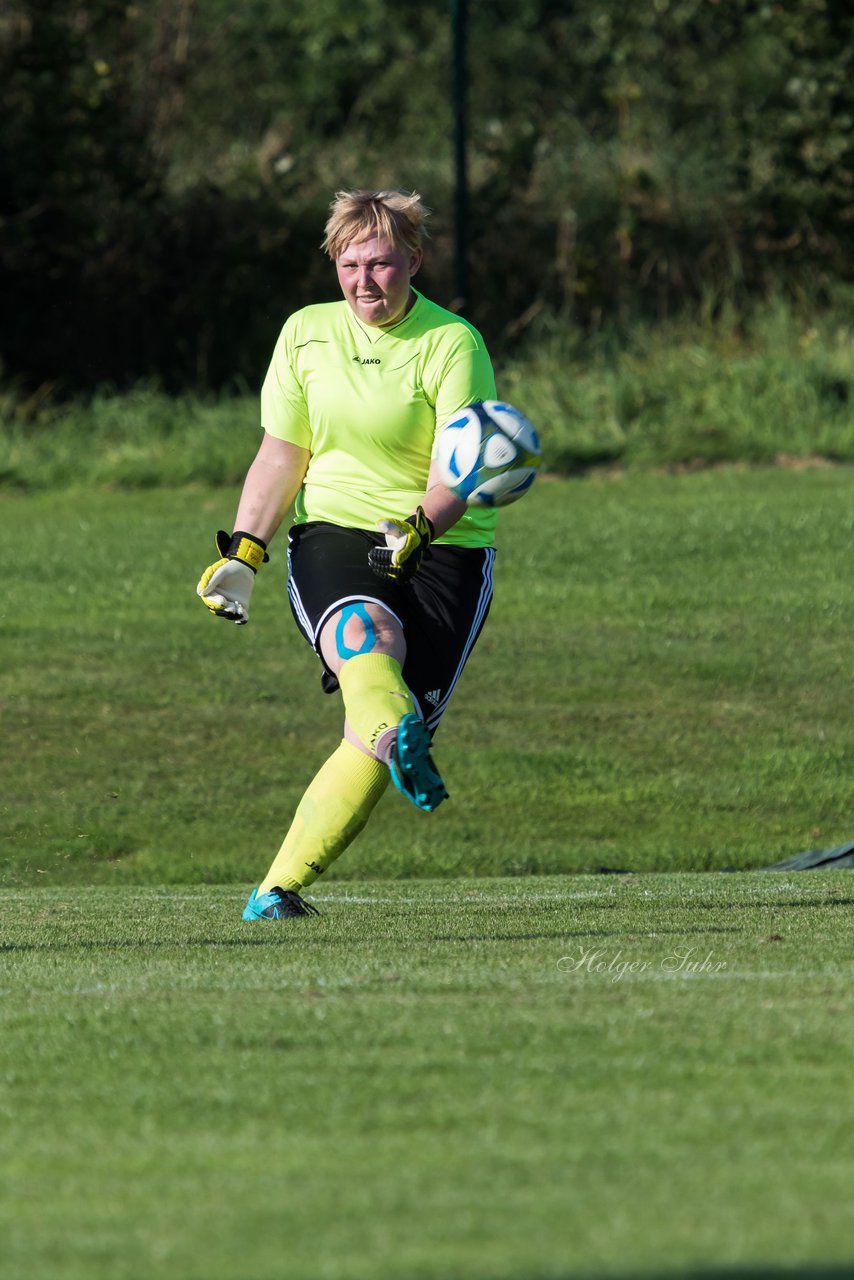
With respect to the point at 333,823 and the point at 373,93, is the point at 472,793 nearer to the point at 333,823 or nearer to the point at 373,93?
the point at 333,823

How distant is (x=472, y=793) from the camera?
43.5ft

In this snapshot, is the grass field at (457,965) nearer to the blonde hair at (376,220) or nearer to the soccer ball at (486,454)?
the soccer ball at (486,454)

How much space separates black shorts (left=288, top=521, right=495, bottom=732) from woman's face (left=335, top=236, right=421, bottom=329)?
699 millimetres

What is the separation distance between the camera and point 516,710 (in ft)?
47.9

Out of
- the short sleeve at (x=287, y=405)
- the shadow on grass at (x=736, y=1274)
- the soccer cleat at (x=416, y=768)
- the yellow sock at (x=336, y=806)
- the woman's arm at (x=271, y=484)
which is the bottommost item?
the yellow sock at (x=336, y=806)

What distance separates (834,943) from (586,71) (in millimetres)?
35759

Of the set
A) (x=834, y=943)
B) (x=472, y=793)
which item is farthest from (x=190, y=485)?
(x=834, y=943)

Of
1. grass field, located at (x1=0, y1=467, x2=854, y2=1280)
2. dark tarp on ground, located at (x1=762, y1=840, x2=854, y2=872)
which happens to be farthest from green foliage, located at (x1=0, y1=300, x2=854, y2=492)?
dark tarp on ground, located at (x1=762, y1=840, x2=854, y2=872)

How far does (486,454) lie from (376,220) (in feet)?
2.83

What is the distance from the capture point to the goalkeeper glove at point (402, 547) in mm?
6168

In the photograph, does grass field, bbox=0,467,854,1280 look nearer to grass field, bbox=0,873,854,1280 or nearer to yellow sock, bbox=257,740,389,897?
grass field, bbox=0,873,854,1280

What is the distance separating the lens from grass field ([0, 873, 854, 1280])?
2.87 metres

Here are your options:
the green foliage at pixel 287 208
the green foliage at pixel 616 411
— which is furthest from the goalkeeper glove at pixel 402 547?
the green foliage at pixel 287 208

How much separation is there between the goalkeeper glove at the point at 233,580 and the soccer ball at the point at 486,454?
2.70 ft
